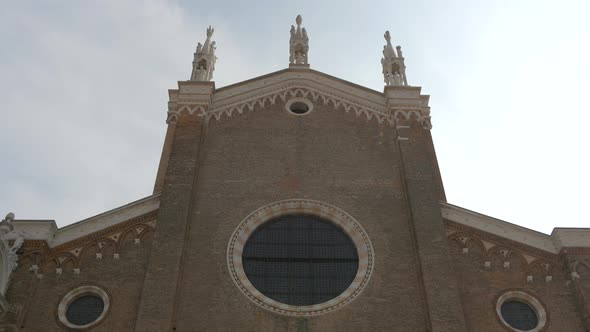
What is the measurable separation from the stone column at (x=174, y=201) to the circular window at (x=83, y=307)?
42.8 inches

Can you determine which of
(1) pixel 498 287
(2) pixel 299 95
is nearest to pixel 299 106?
(2) pixel 299 95

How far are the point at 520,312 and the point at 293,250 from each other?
19.5ft

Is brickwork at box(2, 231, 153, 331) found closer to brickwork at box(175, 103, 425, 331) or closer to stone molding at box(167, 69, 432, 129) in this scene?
brickwork at box(175, 103, 425, 331)

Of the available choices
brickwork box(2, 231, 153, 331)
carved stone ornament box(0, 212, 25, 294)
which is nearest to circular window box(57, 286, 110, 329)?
brickwork box(2, 231, 153, 331)

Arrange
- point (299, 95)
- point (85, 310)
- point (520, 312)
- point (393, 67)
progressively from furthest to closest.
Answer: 1. point (393, 67)
2. point (299, 95)
3. point (520, 312)
4. point (85, 310)

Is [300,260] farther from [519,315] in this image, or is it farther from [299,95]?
[299,95]

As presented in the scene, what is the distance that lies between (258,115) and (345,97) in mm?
2911

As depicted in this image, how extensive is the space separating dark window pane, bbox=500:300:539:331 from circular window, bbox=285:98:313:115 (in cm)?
866

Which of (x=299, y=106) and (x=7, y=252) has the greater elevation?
(x=299, y=106)

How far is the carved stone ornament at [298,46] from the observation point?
75.8 ft

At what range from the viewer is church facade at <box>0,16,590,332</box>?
15789mm

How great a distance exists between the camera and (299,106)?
2125cm

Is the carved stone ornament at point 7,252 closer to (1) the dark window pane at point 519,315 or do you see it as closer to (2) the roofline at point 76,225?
(2) the roofline at point 76,225

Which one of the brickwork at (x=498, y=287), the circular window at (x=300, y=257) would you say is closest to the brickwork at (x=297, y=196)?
the circular window at (x=300, y=257)
